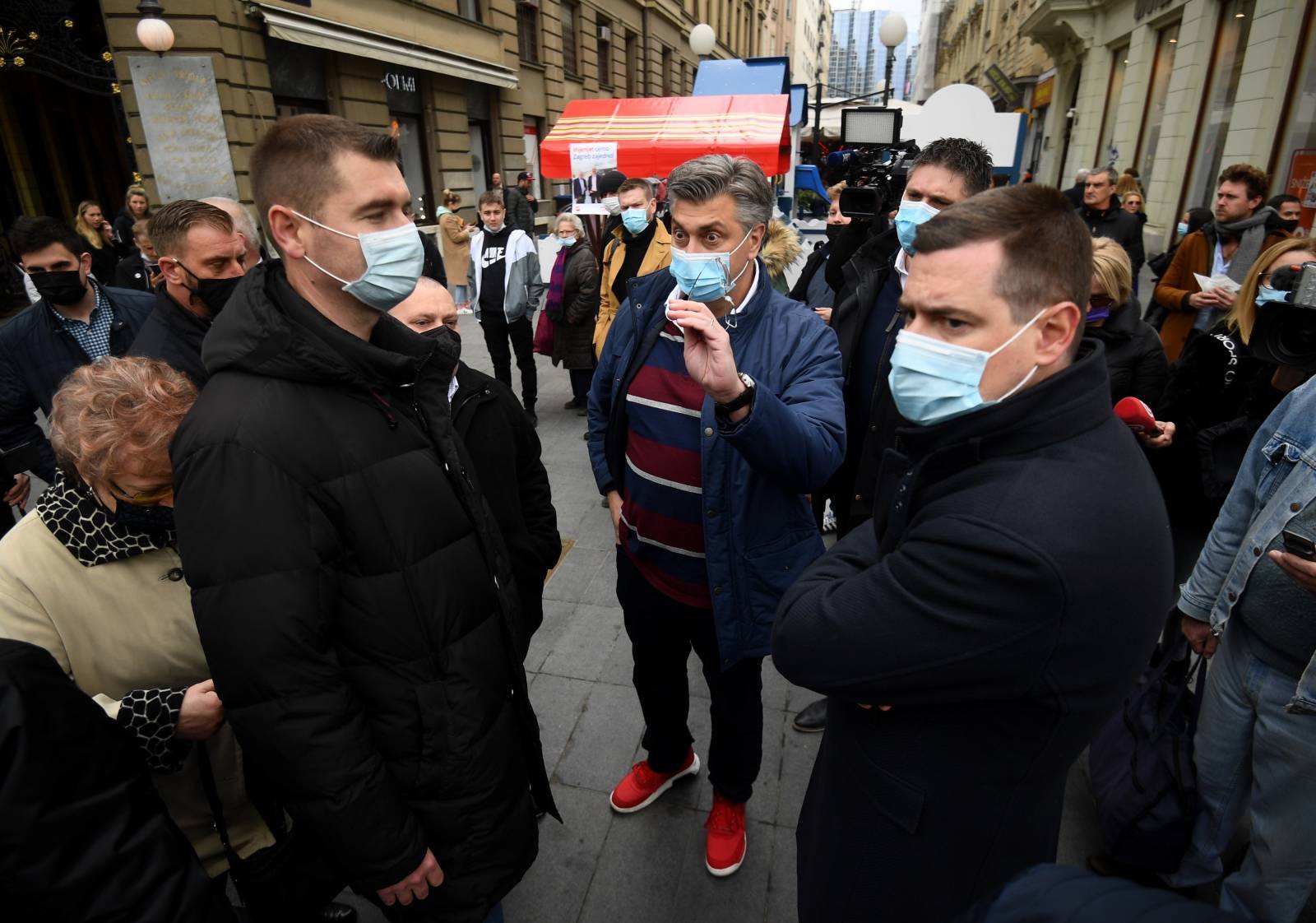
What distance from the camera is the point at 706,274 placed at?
83.7 inches

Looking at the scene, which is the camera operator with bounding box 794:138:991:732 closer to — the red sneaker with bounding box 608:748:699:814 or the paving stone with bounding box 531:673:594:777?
the red sneaker with bounding box 608:748:699:814

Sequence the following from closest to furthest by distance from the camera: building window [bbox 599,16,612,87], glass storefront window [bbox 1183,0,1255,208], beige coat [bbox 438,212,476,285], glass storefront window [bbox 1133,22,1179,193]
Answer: glass storefront window [bbox 1183,0,1255,208] → beige coat [bbox 438,212,476,285] → glass storefront window [bbox 1133,22,1179,193] → building window [bbox 599,16,612,87]

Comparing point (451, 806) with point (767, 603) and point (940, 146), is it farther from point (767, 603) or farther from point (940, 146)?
point (940, 146)

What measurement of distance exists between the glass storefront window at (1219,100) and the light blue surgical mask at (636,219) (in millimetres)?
9040

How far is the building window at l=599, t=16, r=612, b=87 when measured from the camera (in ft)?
71.9

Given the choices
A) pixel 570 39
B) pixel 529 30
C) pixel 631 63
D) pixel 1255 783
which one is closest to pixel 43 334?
pixel 1255 783

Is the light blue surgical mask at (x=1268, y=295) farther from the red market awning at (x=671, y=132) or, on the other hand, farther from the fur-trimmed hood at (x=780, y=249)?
the red market awning at (x=671, y=132)

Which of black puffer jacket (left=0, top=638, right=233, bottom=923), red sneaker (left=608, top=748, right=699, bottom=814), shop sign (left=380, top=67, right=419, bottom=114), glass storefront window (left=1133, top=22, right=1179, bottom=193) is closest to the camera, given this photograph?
black puffer jacket (left=0, top=638, right=233, bottom=923)

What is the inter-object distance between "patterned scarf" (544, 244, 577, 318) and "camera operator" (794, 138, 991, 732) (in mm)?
3601

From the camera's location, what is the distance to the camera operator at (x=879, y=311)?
2.63 m

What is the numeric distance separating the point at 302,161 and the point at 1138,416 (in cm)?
262

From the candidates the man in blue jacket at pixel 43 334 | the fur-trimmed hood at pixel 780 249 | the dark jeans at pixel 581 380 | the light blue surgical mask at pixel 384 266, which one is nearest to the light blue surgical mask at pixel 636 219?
the fur-trimmed hood at pixel 780 249

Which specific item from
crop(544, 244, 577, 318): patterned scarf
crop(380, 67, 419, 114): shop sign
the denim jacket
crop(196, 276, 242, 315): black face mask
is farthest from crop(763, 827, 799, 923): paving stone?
crop(380, 67, 419, 114): shop sign

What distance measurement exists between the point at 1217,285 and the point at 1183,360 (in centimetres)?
197
